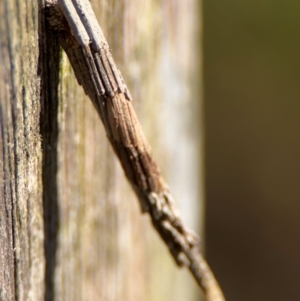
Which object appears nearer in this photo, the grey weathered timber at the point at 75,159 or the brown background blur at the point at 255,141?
the grey weathered timber at the point at 75,159

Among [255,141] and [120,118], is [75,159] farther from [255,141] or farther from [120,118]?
[255,141]

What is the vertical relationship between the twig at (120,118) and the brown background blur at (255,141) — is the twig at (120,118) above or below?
below

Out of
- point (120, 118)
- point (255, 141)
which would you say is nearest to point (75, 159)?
point (120, 118)

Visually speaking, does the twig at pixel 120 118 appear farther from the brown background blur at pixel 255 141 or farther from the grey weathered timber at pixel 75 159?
the brown background blur at pixel 255 141

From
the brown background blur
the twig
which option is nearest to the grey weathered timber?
the twig

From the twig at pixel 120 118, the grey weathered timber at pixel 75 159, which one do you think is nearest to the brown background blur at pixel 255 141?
the grey weathered timber at pixel 75 159

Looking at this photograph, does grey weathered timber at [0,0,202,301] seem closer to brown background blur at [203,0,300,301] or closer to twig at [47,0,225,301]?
twig at [47,0,225,301]
